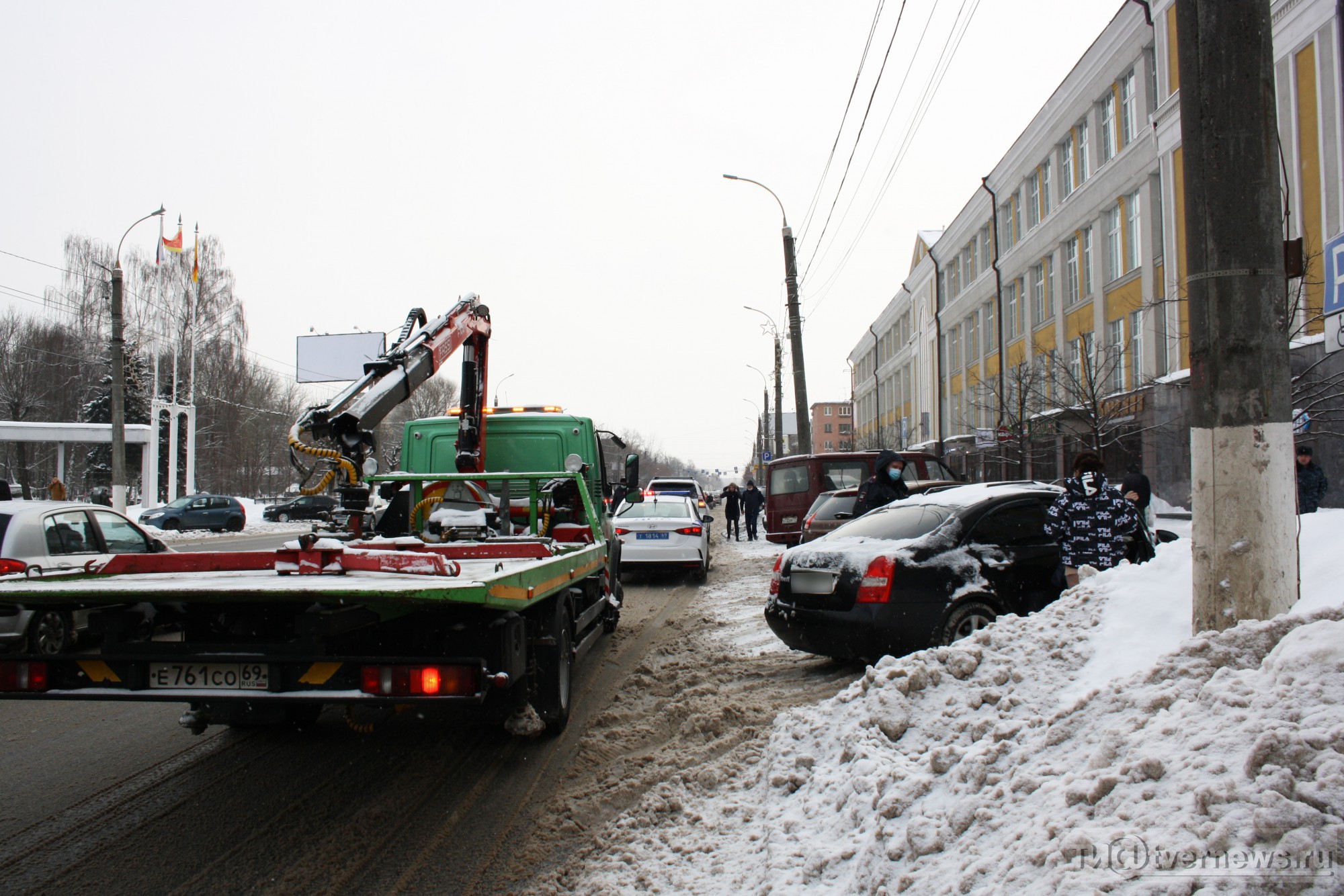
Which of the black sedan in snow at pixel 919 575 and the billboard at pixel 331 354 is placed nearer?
the black sedan in snow at pixel 919 575

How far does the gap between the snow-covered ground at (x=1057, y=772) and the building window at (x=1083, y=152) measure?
1079 inches

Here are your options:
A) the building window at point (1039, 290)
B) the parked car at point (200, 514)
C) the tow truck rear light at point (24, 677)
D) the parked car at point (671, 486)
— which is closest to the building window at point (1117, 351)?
the building window at point (1039, 290)

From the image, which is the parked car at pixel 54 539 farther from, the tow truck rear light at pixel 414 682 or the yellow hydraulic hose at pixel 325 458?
the tow truck rear light at pixel 414 682

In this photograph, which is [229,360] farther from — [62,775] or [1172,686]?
[1172,686]

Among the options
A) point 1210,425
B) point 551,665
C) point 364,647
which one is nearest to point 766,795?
point 551,665

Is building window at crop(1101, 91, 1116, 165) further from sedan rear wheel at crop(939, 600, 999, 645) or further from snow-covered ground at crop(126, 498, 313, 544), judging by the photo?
snow-covered ground at crop(126, 498, 313, 544)

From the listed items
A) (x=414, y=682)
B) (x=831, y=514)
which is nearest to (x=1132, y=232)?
(x=831, y=514)

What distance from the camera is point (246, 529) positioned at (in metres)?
36.3

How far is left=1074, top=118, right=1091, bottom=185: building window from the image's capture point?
93.7 ft

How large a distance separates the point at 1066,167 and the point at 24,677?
33.4 m

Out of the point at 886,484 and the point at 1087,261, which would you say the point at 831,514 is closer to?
the point at 886,484

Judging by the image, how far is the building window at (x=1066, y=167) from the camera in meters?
29.9

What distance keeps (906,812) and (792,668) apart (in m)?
3.92

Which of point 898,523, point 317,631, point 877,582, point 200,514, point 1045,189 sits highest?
point 1045,189
